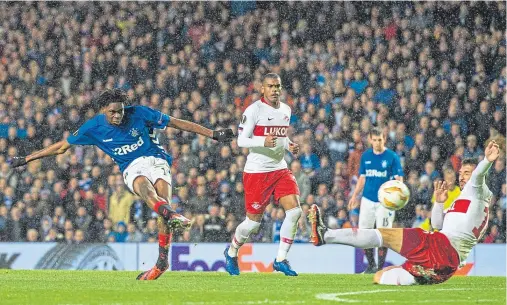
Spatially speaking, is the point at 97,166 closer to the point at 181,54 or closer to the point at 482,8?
the point at 181,54

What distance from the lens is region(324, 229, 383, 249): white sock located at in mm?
10258

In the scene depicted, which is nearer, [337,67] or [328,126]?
[328,126]

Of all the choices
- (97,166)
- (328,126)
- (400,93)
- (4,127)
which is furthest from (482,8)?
(4,127)

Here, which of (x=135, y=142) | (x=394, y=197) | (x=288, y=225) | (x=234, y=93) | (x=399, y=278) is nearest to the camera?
(x=399, y=278)

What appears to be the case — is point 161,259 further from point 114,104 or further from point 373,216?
point 373,216

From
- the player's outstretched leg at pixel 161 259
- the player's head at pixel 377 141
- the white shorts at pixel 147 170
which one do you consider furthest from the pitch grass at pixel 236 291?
the player's head at pixel 377 141

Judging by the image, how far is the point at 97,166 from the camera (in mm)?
20156

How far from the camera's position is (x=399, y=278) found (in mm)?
A: 10367

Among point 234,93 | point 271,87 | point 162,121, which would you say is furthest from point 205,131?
point 234,93

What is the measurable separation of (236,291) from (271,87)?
10.6 ft

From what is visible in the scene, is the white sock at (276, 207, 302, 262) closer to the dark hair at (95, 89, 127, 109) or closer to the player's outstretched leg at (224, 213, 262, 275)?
the player's outstretched leg at (224, 213, 262, 275)

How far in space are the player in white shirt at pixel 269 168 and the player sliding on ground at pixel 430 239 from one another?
7.84ft

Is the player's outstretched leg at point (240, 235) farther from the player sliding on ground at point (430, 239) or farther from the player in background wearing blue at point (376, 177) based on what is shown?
the player sliding on ground at point (430, 239)

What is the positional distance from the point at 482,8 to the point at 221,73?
530 centimetres
